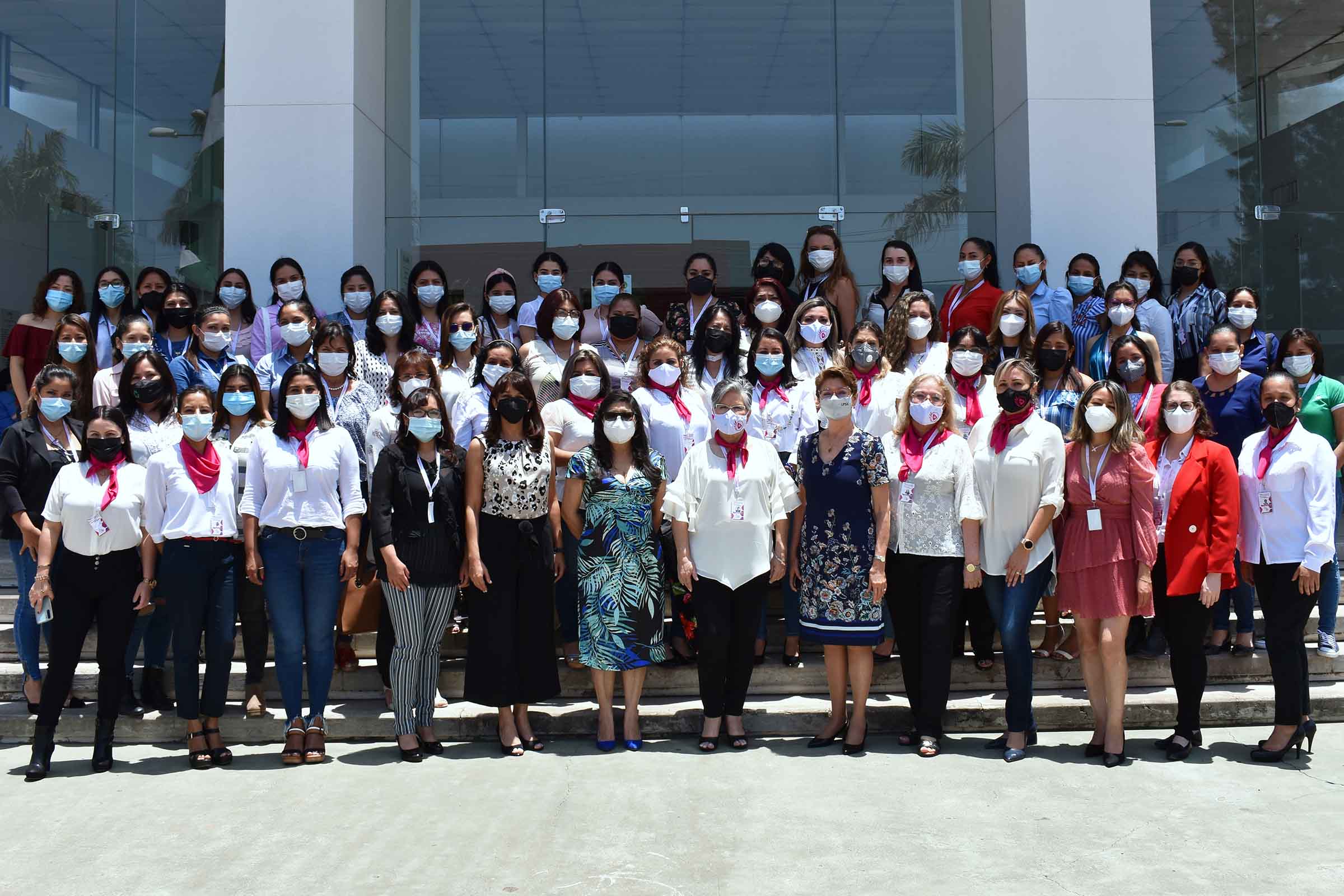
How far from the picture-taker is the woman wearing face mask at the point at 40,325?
28.2 feet

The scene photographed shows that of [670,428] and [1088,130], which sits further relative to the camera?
[1088,130]

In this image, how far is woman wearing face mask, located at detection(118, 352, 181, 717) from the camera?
697 centimetres

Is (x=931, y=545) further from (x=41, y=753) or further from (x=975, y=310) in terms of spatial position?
(x=41, y=753)

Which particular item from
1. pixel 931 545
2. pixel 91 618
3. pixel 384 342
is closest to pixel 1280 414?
pixel 931 545

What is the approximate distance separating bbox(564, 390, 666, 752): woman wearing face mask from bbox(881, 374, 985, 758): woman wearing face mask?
136 centimetres

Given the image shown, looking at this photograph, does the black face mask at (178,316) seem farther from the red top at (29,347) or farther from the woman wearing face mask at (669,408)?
the woman wearing face mask at (669,408)

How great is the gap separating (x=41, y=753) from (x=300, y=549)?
1.67 metres

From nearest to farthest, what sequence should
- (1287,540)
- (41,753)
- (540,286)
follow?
(41,753)
(1287,540)
(540,286)

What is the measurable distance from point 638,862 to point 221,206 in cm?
808

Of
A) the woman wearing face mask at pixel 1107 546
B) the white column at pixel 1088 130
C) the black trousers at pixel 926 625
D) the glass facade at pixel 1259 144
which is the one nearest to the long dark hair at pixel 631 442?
the black trousers at pixel 926 625

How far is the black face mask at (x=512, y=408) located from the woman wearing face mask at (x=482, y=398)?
2.11 ft

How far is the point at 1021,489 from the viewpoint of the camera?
6.39 meters

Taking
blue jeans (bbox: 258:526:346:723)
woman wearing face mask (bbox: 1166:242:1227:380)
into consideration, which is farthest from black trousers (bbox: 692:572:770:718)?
woman wearing face mask (bbox: 1166:242:1227:380)

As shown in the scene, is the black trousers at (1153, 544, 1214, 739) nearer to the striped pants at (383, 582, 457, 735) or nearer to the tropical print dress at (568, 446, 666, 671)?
the tropical print dress at (568, 446, 666, 671)
